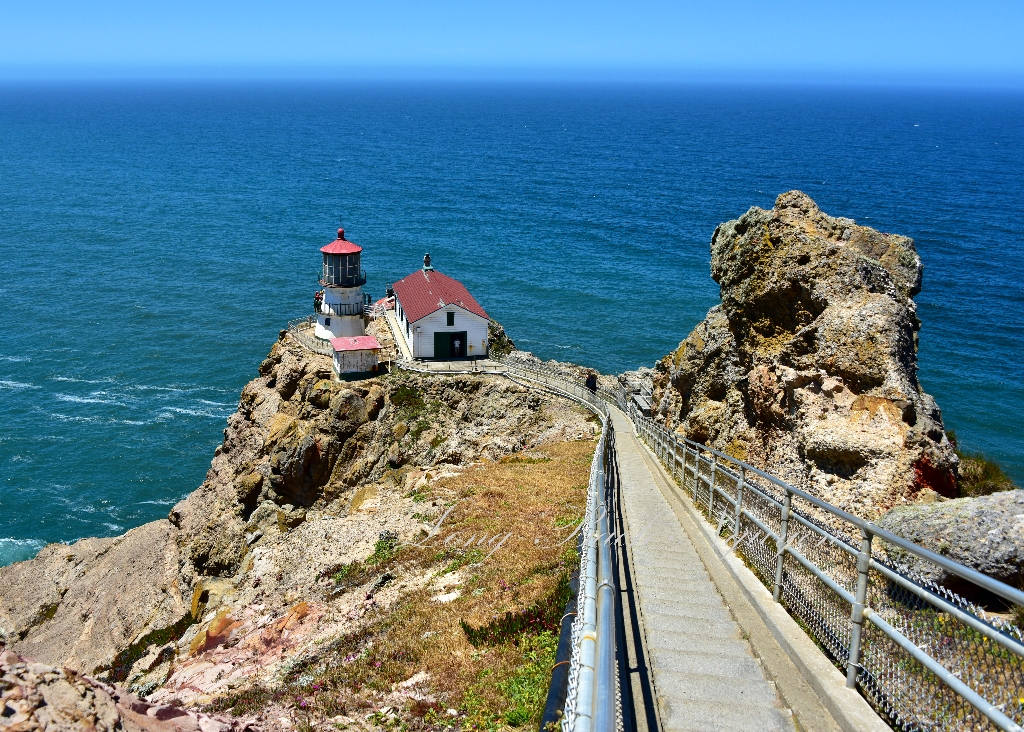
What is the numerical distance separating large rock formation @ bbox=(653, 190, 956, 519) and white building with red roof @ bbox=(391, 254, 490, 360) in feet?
64.8

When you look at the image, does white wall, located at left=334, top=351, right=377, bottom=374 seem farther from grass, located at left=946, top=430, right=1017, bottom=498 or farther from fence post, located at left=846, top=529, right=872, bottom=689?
fence post, located at left=846, top=529, right=872, bottom=689

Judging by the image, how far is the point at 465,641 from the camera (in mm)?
12195

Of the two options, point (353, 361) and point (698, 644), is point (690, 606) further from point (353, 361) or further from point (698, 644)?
point (353, 361)

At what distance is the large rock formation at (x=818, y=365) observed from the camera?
15.2 meters

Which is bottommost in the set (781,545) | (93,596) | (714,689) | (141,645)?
(93,596)

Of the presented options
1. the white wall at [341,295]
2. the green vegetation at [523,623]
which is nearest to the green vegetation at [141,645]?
the green vegetation at [523,623]

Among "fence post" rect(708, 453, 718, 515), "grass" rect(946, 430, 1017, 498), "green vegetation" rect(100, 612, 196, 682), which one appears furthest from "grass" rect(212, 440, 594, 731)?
"green vegetation" rect(100, 612, 196, 682)

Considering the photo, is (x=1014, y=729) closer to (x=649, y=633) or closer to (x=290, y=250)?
(x=649, y=633)

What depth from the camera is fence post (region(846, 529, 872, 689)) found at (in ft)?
24.4

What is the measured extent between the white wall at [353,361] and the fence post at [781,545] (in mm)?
33898

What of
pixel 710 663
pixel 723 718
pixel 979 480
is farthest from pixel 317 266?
pixel 723 718

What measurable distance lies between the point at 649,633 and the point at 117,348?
2504 inches

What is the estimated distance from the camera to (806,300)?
20156 mm

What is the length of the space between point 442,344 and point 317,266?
44492 mm
